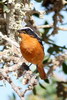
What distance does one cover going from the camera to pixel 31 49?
2.16 m

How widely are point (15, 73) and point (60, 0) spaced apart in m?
0.70

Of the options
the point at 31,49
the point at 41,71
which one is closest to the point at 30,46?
the point at 31,49

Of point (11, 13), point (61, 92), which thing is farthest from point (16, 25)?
point (61, 92)

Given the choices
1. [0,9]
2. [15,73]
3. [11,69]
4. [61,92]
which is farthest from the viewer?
[61,92]

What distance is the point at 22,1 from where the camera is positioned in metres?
2.34

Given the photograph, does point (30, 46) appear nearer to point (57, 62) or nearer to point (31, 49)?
point (31, 49)

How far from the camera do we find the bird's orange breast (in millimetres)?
2129

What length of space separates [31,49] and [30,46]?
0.08ft

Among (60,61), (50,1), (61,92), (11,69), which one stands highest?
(50,1)

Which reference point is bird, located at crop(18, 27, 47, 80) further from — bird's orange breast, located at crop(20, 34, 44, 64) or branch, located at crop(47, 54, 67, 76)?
branch, located at crop(47, 54, 67, 76)

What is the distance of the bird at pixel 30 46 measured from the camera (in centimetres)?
A: 213

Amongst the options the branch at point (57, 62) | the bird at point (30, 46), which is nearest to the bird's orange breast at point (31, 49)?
the bird at point (30, 46)

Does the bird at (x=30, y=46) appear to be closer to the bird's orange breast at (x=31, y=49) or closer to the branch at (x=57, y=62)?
the bird's orange breast at (x=31, y=49)

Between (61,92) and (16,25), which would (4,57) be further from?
(61,92)
